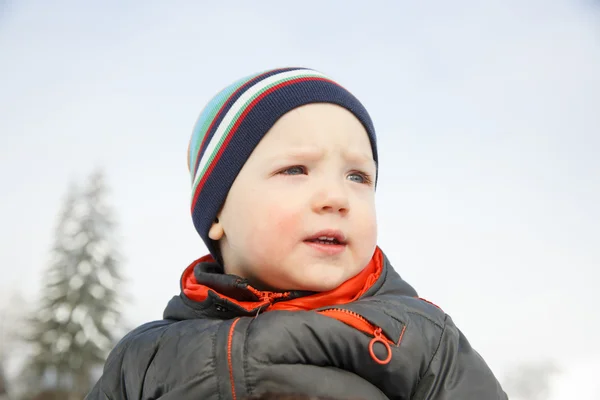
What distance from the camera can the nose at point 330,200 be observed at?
1.86 meters

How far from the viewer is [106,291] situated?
46.6ft

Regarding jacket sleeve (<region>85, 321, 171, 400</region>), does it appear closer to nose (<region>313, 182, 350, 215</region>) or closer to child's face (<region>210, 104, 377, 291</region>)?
child's face (<region>210, 104, 377, 291</region>)

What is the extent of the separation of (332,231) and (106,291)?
13368mm

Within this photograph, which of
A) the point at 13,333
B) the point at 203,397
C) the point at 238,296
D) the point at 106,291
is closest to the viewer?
the point at 203,397

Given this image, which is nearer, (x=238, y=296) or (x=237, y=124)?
(x=238, y=296)

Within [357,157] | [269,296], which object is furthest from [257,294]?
[357,157]

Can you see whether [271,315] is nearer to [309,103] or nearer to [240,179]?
[240,179]

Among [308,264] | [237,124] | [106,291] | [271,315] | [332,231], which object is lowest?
[106,291]

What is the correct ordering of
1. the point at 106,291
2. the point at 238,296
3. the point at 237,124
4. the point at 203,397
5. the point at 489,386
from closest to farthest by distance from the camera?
the point at 203,397, the point at 489,386, the point at 238,296, the point at 237,124, the point at 106,291

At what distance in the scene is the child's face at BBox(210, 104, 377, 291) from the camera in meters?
1.87

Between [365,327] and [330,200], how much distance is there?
1.32 ft

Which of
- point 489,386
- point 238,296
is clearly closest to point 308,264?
point 238,296

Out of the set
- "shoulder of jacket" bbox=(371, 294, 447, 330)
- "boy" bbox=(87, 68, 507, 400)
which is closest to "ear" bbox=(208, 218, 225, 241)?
"boy" bbox=(87, 68, 507, 400)

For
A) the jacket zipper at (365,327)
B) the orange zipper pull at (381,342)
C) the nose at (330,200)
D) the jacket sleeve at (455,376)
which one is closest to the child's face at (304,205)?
the nose at (330,200)
